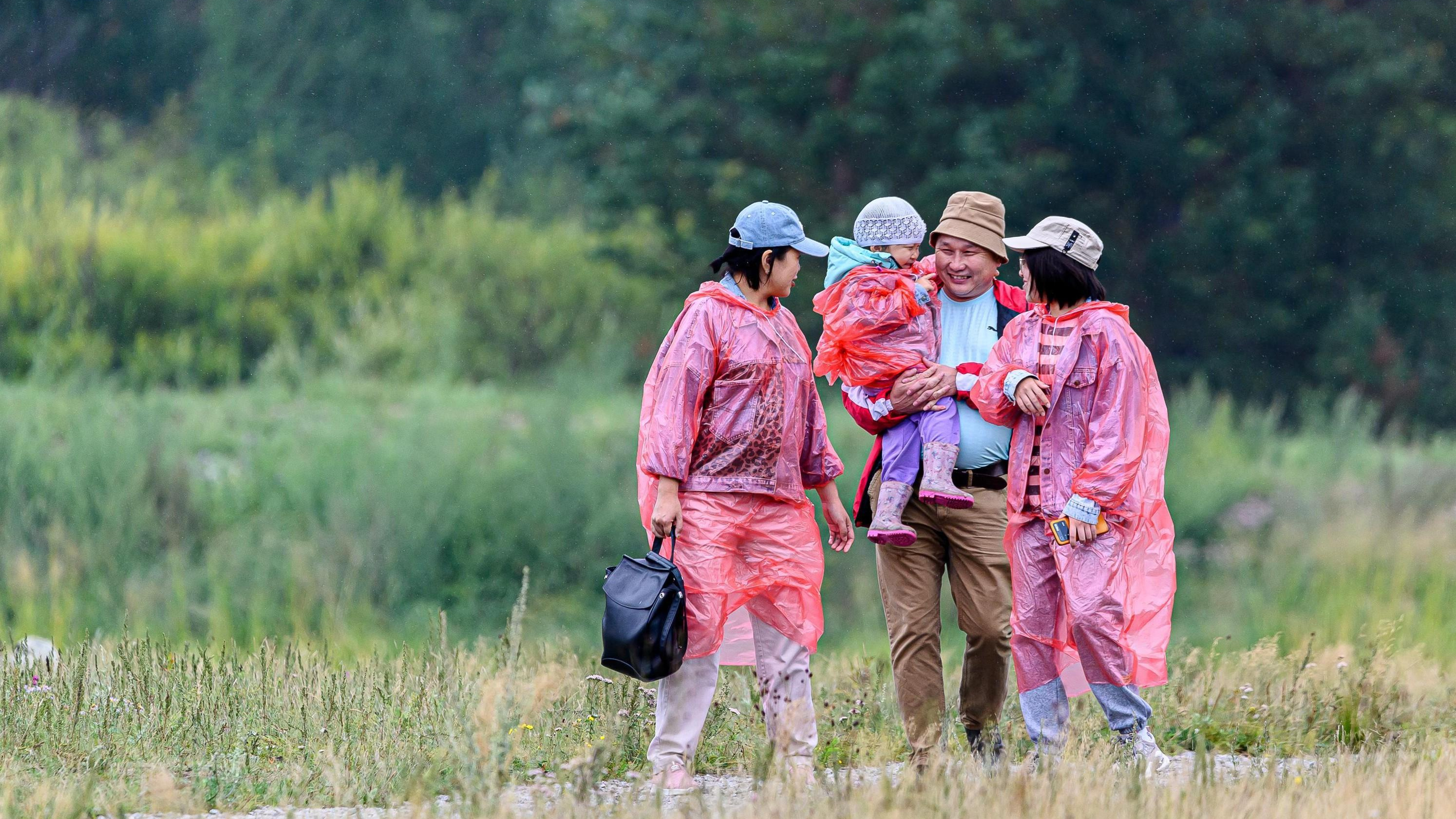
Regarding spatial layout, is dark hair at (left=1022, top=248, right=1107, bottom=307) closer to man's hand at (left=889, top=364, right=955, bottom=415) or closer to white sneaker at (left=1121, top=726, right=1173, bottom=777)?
man's hand at (left=889, top=364, right=955, bottom=415)

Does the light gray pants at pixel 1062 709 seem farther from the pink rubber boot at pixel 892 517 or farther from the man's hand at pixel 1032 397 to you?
the man's hand at pixel 1032 397

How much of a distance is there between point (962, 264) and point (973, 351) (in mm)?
264

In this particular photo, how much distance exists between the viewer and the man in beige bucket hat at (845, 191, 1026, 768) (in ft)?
15.5

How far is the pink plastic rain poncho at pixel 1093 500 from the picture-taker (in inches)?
174

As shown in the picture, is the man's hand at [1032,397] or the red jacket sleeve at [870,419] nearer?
the man's hand at [1032,397]

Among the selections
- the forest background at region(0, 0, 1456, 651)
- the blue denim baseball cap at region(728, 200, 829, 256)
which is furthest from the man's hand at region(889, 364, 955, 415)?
the forest background at region(0, 0, 1456, 651)

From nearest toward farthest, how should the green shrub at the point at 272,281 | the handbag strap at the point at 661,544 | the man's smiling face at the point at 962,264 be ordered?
1. the handbag strap at the point at 661,544
2. the man's smiling face at the point at 962,264
3. the green shrub at the point at 272,281

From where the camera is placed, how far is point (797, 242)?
4730mm

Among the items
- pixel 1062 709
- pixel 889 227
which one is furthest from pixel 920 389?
pixel 1062 709

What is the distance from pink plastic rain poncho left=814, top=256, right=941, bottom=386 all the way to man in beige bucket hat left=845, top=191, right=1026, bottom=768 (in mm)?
72

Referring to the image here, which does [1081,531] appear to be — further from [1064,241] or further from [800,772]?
[800,772]

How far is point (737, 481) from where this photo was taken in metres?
→ 4.62

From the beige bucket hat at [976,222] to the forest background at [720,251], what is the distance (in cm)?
714

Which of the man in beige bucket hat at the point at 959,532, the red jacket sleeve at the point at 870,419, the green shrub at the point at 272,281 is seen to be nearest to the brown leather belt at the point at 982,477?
the man in beige bucket hat at the point at 959,532
